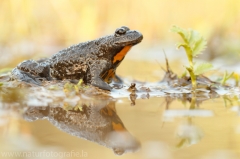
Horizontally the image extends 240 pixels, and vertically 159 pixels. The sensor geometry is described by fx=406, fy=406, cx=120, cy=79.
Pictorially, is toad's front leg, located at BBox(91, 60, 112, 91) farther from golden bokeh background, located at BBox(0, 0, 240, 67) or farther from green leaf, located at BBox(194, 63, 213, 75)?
golden bokeh background, located at BBox(0, 0, 240, 67)

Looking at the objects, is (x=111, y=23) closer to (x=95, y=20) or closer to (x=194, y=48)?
(x=95, y=20)

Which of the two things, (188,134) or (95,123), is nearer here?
(188,134)

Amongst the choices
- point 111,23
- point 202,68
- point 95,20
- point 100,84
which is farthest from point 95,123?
point 111,23

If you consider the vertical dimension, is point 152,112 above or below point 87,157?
below

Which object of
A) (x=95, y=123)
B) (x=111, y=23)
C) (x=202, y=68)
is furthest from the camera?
(x=111, y=23)

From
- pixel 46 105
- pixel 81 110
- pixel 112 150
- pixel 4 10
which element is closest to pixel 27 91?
pixel 46 105

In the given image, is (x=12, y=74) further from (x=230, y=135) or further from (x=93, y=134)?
(x=230, y=135)
